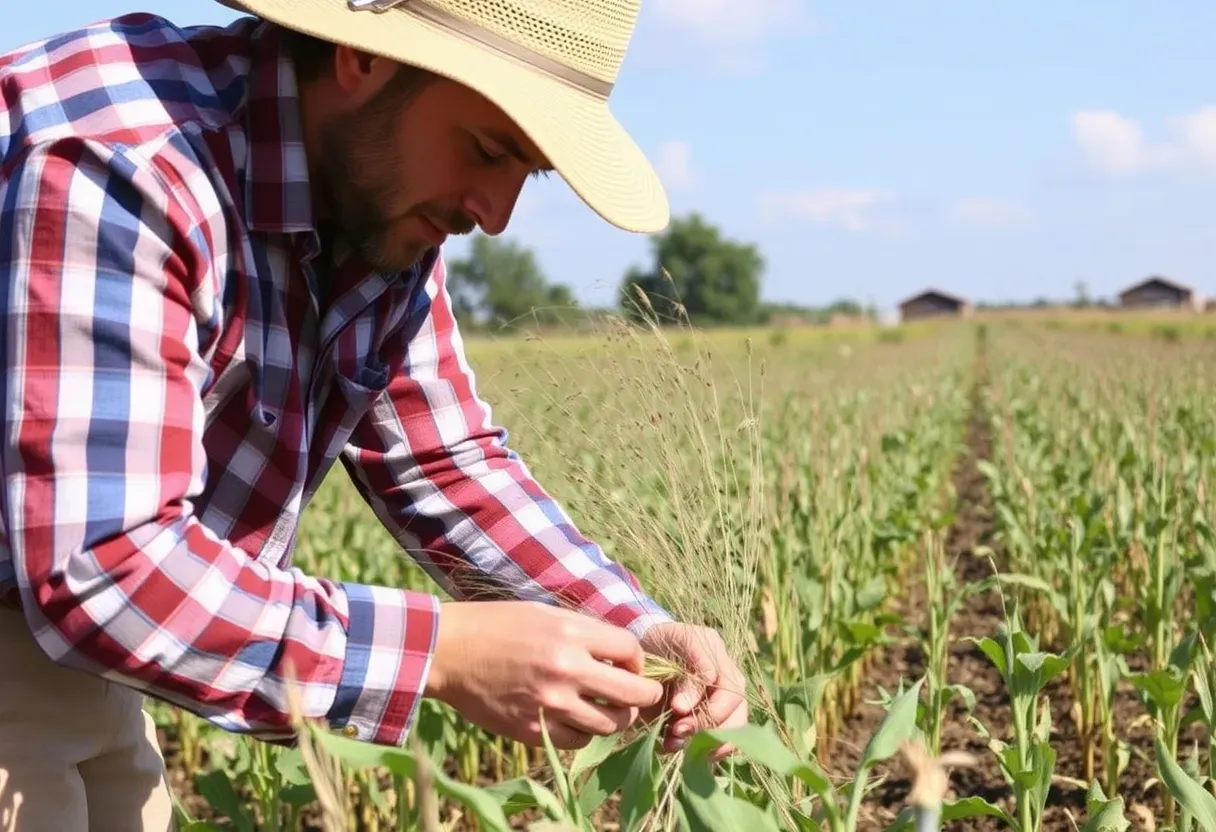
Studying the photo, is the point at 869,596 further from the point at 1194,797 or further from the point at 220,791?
the point at 1194,797

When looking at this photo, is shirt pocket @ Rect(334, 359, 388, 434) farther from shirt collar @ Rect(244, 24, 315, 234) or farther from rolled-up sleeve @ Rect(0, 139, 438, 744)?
rolled-up sleeve @ Rect(0, 139, 438, 744)

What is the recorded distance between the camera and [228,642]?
127 cm

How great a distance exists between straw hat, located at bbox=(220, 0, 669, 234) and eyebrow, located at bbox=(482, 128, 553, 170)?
43mm

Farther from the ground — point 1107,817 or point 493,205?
point 493,205

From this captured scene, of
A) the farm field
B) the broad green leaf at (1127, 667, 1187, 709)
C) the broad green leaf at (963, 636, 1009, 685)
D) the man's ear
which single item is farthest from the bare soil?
the man's ear

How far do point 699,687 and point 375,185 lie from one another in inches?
27.5

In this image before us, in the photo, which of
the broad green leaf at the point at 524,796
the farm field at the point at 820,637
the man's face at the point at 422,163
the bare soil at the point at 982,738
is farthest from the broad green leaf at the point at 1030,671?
the man's face at the point at 422,163

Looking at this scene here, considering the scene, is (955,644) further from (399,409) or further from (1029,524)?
(399,409)

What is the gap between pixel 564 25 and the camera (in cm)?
152

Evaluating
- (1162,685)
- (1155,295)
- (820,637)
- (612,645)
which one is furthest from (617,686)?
(1155,295)

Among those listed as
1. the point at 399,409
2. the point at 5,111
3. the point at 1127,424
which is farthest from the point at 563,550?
the point at 1127,424

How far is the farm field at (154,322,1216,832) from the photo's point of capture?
59.7 inches

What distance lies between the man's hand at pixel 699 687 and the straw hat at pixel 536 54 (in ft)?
1.65

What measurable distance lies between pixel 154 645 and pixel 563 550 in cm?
74
